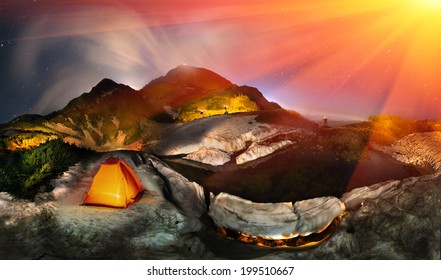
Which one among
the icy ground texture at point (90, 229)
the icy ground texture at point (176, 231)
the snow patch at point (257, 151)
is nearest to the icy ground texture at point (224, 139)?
the snow patch at point (257, 151)

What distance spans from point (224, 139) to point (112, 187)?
16048 millimetres

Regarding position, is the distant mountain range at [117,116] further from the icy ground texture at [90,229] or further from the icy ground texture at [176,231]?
the icy ground texture at [176,231]

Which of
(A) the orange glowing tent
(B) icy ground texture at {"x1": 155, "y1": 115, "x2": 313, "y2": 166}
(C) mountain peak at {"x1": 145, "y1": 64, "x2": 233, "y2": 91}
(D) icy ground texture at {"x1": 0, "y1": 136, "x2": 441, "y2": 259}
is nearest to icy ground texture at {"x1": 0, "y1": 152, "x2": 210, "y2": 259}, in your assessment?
(D) icy ground texture at {"x1": 0, "y1": 136, "x2": 441, "y2": 259}

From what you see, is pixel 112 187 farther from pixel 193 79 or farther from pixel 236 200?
pixel 193 79

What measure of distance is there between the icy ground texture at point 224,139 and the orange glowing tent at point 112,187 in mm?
11102

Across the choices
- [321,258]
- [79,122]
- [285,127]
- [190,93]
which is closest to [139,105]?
[79,122]

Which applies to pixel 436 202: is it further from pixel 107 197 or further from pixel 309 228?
pixel 107 197

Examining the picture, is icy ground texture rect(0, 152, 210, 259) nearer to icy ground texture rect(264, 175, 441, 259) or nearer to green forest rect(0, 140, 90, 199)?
green forest rect(0, 140, 90, 199)

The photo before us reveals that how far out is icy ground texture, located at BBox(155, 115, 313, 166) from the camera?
2827 cm

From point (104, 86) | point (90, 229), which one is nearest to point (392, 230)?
point (90, 229)

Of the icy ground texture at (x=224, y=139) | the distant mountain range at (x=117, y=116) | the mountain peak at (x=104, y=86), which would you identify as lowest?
the icy ground texture at (x=224, y=139)

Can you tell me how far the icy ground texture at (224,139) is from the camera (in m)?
28.3

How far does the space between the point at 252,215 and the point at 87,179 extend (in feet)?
28.1
